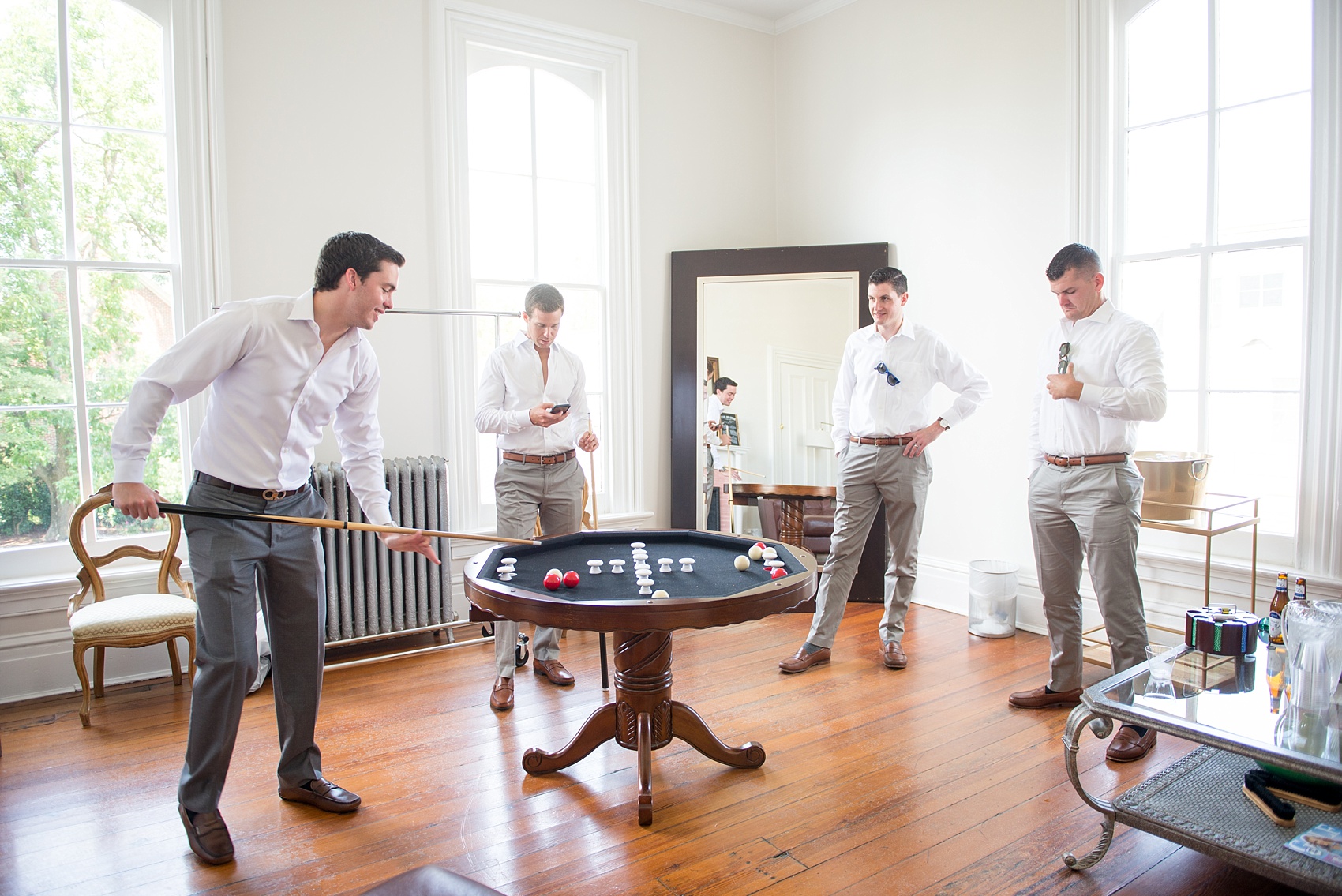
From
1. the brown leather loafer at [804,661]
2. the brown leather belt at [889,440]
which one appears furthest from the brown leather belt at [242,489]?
the brown leather belt at [889,440]

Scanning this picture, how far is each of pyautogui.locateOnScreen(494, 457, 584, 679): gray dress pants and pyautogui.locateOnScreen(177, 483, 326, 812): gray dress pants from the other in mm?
1121

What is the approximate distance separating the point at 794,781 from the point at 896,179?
3704 mm

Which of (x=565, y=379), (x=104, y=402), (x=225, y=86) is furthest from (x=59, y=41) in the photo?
(x=565, y=379)

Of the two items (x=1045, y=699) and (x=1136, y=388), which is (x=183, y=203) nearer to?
(x=1136, y=388)

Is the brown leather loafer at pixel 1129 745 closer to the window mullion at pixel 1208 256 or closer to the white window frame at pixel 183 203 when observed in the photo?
the window mullion at pixel 1208 256

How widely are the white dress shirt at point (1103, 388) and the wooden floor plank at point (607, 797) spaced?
3.61 feet

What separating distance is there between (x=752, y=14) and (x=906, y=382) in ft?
10.6

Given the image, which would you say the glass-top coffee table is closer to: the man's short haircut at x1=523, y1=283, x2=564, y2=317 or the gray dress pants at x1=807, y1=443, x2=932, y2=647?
the gray dress pants at x1=807, y1=443, x2=932, y2=647

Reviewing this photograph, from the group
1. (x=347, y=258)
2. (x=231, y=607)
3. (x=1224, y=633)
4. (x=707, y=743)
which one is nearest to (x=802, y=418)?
(x=707, y=743)

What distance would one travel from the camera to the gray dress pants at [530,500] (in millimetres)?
3744

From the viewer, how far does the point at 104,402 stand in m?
4.03

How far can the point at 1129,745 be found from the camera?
120 inches

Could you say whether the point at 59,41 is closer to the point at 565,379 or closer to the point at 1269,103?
the point at 565,379

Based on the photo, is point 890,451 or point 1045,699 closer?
point 1045,699
